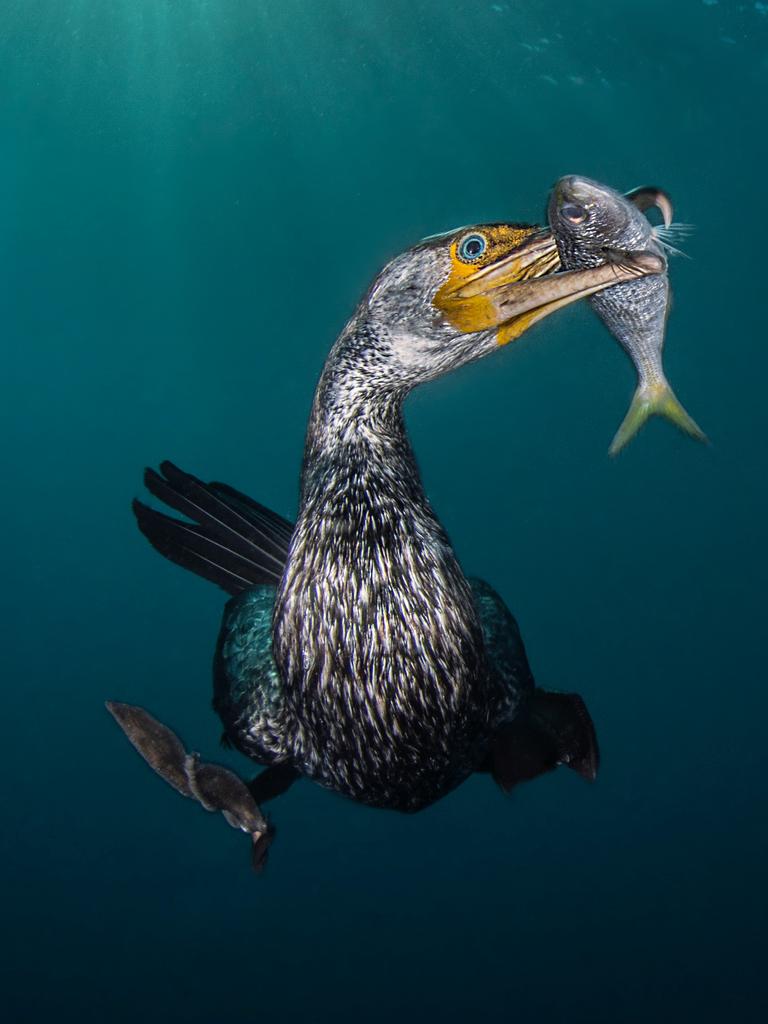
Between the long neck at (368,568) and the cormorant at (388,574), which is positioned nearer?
the cormorant at (388,574)

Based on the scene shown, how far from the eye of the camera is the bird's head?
2.04 metres

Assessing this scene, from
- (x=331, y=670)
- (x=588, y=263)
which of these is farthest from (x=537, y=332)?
(x=331, y=670)

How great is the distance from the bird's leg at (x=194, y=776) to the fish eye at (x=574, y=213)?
1.83 meters

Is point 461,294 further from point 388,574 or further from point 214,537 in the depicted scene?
point 214,537

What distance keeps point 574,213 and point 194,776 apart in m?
1.94

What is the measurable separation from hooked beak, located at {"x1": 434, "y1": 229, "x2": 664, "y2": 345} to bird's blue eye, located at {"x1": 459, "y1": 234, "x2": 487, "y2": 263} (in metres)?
0.04

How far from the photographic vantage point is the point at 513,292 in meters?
2.05

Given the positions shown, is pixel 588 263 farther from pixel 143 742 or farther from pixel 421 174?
pixel 421 174

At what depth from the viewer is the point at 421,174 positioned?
18.5 m

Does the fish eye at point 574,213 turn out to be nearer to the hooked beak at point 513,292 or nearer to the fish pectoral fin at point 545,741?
the hooked beak at point 513,292

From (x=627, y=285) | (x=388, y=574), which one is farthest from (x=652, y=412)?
(x=388, y=574)

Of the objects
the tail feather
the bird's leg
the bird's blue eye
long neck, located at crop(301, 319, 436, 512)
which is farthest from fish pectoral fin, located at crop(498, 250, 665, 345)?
the tail feather

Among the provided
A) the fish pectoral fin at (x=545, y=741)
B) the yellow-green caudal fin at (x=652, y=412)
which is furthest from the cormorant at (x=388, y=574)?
the yellow-green caudal fin at (x=652, y=412)

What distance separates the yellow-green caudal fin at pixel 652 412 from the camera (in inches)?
115
